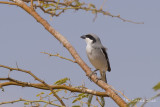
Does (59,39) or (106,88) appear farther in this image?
(59,39)

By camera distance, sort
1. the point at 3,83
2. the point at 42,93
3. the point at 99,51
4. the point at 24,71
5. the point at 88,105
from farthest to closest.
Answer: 1. the point at 99,51
2. the point at 42,93
3. the point at 88,105
4. the point at 3,83
5. the point at 24,71

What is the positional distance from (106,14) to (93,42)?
2.44 m

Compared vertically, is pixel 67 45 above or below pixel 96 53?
below

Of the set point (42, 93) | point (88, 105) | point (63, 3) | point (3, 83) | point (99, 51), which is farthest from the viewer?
point (99, 51)

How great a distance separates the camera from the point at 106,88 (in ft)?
6.61

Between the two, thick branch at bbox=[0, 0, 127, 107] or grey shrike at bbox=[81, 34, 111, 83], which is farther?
grey shrike at bbox=[81, 34, 111, 83]

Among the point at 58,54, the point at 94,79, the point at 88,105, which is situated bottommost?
the point at 88,105

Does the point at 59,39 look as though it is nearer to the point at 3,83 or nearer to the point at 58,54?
the point at 58,54

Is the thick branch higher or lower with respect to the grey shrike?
lower

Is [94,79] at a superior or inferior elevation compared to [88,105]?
superior

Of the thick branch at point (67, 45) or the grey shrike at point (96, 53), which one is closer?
the thick branch at point (67, 45)

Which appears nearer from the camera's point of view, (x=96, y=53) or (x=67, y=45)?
(x=67, y=45)

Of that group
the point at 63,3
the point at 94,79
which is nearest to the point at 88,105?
the point at 94,79

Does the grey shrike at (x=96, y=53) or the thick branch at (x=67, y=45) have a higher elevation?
the grey shrike at (x=96, y=53)
